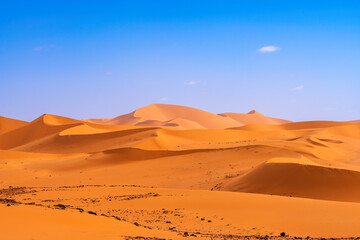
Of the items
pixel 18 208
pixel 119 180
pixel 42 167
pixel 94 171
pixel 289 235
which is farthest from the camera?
pixel 42 167

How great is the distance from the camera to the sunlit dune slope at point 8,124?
208ft

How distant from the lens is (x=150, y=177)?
26.5m

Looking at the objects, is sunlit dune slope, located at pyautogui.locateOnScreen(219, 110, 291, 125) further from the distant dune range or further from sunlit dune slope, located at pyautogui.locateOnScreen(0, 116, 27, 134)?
the distant dune range

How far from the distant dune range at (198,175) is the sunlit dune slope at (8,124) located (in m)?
8.84

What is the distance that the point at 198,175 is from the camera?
1008 inches

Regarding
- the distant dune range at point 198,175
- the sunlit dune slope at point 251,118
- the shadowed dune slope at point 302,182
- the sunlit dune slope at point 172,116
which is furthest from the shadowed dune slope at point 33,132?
the sunlit dune slope at point 251,118

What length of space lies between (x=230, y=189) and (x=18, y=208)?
503 inches

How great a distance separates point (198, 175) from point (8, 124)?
47423mm

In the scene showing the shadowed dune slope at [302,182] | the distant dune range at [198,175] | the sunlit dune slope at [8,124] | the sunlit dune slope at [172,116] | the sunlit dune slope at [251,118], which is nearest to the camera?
the distant dune range at [198,175]

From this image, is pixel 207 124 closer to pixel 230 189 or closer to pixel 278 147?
pixel 278 147

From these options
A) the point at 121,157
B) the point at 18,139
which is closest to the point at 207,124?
the point at 18,139

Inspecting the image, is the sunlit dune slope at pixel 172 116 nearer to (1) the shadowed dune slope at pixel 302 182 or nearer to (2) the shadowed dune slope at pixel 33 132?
(2) the shadowed dune slope at pixel 33 132

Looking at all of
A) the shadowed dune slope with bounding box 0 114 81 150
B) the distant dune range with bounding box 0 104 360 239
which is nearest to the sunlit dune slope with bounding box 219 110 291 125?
the distant dune range with bounding box 0 104 360 239

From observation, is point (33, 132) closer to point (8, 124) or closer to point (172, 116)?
point (8, 124)
